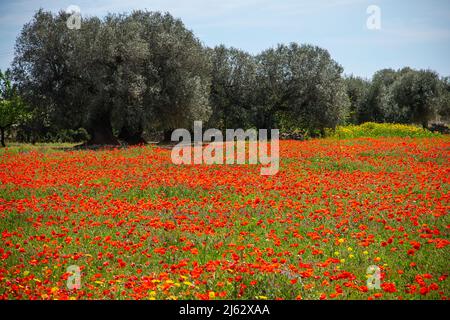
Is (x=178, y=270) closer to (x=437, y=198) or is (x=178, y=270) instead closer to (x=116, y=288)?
(x=116, y=288)

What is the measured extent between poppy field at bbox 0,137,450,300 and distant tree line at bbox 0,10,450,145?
17360mm

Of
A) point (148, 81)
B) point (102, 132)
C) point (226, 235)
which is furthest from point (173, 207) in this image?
point (102, 132)

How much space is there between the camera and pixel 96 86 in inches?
1268

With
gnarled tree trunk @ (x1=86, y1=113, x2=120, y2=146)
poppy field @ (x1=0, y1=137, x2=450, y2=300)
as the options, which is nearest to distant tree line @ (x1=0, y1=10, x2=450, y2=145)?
gnarled tree trunk @ (x1=86, y1=113, x2=120, y2=146)

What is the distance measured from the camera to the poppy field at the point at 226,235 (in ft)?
20.6

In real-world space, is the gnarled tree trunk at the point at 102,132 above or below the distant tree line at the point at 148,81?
below

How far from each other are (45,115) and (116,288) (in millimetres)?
34076

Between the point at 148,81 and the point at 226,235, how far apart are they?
28.1 meters

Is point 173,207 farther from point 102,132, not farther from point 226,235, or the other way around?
point 102,132

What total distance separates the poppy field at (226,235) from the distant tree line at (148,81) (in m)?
17.4

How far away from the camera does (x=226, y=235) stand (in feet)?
28.8

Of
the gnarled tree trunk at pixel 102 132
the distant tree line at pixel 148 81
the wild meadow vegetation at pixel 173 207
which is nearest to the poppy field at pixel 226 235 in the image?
the wild meadow vegetation at pixel 173 207

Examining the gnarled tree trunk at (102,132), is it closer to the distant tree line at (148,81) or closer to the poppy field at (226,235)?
the distant tree line at (148,81)

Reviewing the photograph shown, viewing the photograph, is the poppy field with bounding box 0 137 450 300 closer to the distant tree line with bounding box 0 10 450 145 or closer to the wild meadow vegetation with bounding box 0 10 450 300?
the wild meadow vegetation with bounding box 0 10 450 300
